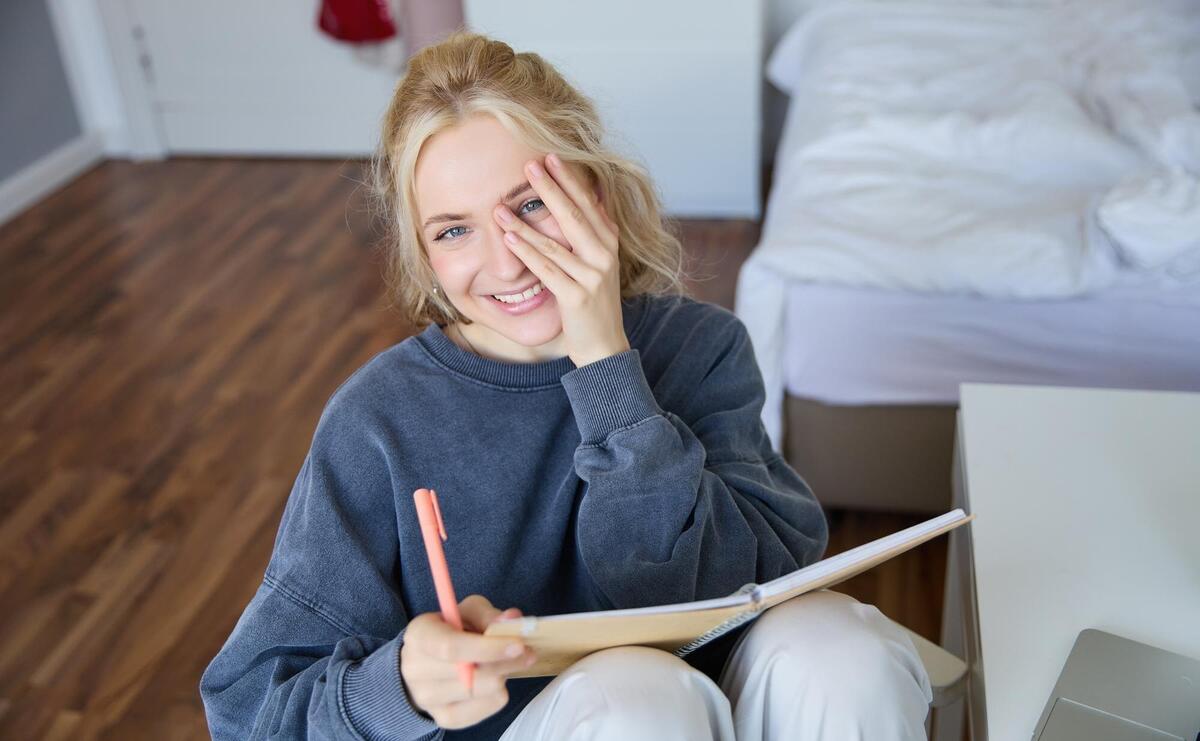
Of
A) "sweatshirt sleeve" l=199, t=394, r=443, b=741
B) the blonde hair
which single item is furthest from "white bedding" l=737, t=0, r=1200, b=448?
"sweatshirt sleeve" l=199, t=394, r=443, b=741

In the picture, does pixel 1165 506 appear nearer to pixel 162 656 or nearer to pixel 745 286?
pixel 745 286

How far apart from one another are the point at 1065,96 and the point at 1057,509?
45.4 inches

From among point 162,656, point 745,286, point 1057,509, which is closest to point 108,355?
point 162,656

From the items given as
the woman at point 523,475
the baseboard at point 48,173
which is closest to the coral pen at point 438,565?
the woman at point 523,475

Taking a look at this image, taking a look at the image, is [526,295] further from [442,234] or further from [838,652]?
[838,652]

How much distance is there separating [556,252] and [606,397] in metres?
0.13

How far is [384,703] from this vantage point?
0.86 metres

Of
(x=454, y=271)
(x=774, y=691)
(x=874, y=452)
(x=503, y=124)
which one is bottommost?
(x=874, y=452)

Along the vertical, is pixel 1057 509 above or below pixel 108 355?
above

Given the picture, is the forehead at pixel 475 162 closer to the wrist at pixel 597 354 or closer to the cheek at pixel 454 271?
the cheek at pixel 454 271

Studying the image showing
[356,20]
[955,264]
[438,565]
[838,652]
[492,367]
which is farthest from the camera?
[356,20]

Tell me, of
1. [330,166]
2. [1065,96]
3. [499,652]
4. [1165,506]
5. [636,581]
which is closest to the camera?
[499,652]

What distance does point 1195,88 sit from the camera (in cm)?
211

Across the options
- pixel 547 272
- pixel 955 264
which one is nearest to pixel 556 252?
pixel 547 272
